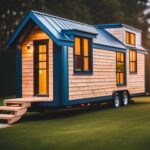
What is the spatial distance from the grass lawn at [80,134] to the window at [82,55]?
10.2 feet

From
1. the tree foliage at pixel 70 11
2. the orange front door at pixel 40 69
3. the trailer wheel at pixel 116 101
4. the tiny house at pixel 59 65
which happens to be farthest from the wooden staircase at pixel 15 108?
the tree foliage at pixel 70 11

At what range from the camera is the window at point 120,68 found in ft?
70.5

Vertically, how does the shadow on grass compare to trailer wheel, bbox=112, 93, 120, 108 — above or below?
below

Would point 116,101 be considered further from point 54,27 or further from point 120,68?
point 54,27

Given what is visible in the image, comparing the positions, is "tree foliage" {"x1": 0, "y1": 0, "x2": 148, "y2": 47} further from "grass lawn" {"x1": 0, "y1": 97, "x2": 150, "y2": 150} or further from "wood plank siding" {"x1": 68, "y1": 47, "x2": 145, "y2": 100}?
"grass lawn" {"x1": 0, "y1": 97, "x2": 150, "y2": 150}

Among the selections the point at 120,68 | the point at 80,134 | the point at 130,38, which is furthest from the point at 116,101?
the point at 80,134

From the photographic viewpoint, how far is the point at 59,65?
16172mm

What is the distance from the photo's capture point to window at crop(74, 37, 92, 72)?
17375 mm

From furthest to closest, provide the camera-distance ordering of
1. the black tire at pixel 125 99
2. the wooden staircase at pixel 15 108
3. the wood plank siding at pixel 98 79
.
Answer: the black tire at pixel 125 99
the wood plank siding at pixel 98 79
the wooden staircase at pixel 15 108

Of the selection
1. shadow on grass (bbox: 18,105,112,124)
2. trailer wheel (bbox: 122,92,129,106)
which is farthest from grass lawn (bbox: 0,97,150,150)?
trailer wheel (bbox: 122,92,129,106)

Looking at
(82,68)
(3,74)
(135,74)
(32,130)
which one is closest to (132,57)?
(135,74)

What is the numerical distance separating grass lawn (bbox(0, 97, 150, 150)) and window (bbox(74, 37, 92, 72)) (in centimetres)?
311

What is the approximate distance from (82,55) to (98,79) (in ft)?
6.06

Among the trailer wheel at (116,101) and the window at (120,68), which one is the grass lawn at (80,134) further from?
the window at (120,68)
